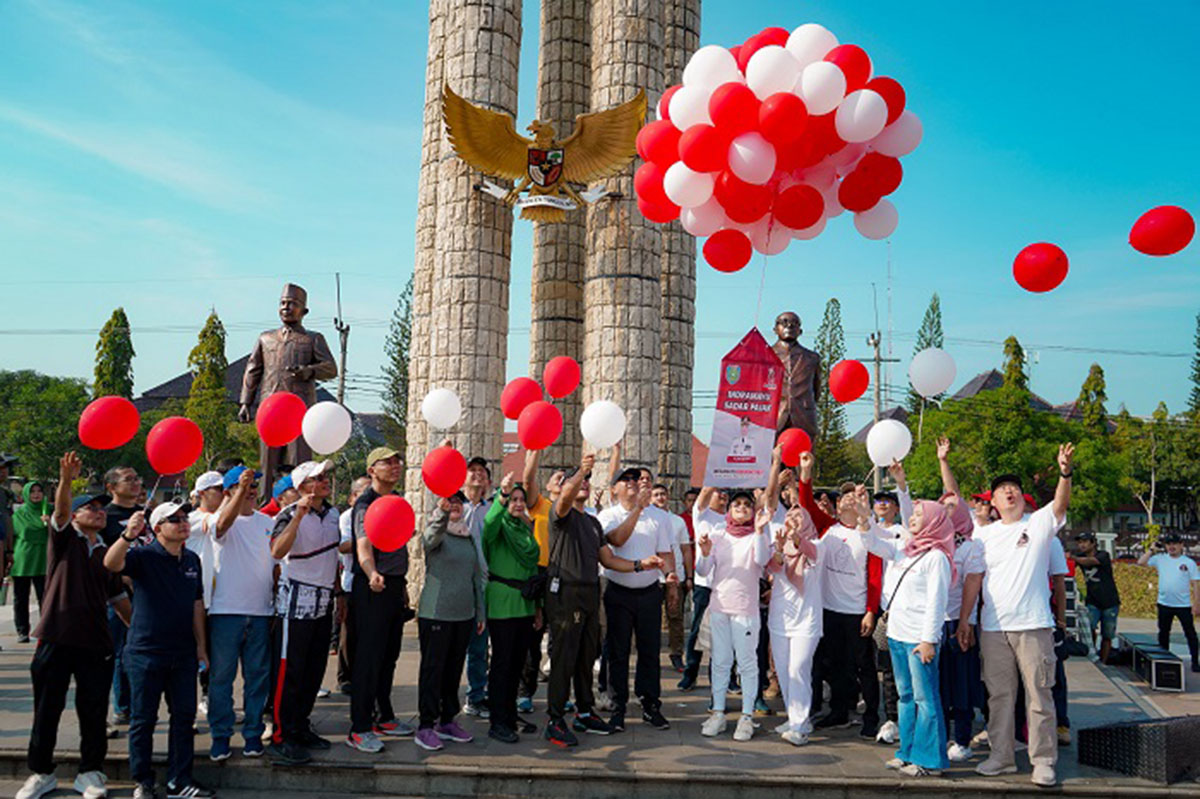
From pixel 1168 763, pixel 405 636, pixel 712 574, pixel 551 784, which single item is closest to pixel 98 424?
pixel 551 784

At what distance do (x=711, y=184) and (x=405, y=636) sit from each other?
18.7 ft

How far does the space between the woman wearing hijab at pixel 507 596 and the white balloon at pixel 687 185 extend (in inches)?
88.7

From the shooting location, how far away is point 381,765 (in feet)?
15.9

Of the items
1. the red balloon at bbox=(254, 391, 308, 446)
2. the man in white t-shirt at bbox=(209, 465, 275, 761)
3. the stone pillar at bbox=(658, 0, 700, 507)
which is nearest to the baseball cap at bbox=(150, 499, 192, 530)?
the man in white t-shirt at bbox=(209, 465, 275, 761)

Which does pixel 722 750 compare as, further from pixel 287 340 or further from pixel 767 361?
pixel 287 340

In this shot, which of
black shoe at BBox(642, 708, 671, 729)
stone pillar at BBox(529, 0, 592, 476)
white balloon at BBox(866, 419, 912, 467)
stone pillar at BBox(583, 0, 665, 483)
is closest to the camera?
white balloon at BBox(866, 419, 912, 467)

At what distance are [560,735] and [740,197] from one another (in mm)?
3704

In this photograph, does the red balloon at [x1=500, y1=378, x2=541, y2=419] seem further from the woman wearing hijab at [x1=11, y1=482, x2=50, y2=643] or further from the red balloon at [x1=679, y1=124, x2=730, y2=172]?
the woman wearing hijab at [x1=11, y1=482, x2=50, y2=643]

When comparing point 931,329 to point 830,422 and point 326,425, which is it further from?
point 326,425

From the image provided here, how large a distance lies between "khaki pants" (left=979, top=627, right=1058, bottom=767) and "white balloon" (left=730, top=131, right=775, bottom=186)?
3158 millimetres

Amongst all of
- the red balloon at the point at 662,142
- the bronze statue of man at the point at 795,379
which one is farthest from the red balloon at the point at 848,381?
the red balloon at the point at 662,142

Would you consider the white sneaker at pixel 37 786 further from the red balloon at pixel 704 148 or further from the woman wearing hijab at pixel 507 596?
the red balloon at pixel 704 148

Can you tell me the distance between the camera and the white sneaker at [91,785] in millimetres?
4480

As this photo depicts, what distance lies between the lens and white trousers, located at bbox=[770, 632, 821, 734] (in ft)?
18.1
